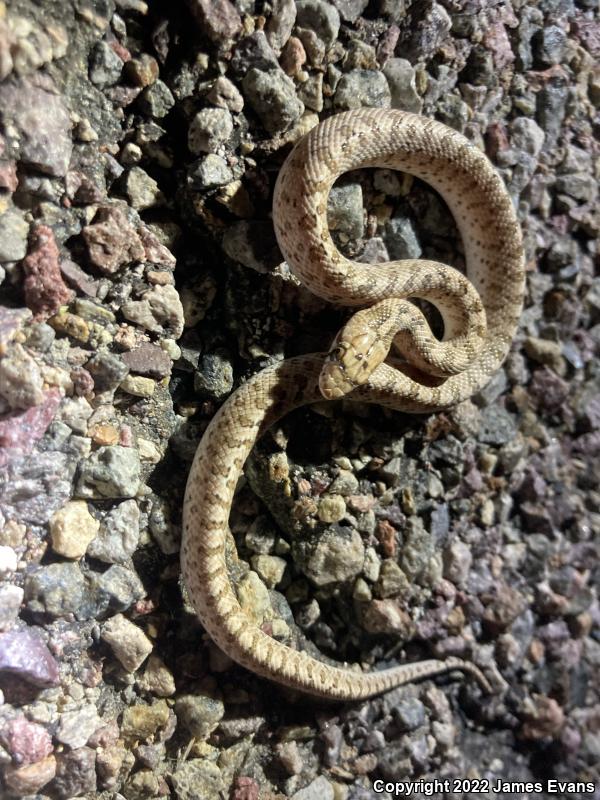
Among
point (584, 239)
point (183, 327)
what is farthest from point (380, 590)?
point (584, 239)

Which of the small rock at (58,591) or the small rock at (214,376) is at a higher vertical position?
the small rock at (214,376)

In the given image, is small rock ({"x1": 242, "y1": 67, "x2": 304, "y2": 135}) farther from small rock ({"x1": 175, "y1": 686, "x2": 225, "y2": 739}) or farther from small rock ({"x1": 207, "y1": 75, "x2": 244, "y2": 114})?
small rock ({"x1": 175, "y1": 686, "x2": 225, "y2": 739})

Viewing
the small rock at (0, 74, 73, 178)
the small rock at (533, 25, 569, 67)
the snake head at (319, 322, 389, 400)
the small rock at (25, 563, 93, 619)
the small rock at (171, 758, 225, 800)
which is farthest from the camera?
the small rock at (533, 25, 569, 67)

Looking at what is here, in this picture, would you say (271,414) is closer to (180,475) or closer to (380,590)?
(180,475)

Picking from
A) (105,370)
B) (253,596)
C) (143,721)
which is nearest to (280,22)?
→ (105,370)

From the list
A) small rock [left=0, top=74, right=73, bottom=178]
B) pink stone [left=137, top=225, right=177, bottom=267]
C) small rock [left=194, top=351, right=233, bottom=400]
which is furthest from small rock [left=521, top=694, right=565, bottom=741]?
small rock [left=0, top=74, right=73, bottom=178]

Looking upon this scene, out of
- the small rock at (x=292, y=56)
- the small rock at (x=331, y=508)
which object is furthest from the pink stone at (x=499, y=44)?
the small rock at (x=331, y=508)

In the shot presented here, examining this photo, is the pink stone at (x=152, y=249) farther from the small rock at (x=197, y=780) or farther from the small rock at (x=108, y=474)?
the small rock at (x=197, y=780)
